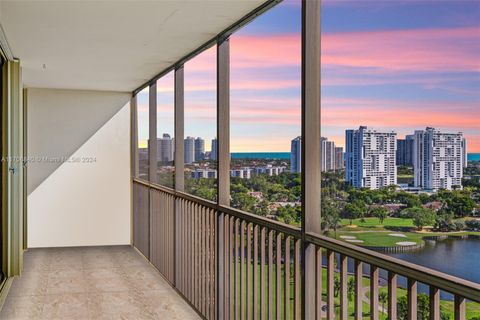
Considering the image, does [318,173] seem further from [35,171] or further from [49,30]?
[35,171]

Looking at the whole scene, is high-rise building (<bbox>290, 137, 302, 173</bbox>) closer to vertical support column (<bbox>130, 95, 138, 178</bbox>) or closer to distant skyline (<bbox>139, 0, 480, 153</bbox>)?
distant skyline (<bbox>139, 0, 480, 153</bbox>)

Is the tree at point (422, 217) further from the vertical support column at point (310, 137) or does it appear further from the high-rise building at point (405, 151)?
the vertical support column at point (310, 137)

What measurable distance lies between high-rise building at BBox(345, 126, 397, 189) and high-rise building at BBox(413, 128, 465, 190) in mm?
238

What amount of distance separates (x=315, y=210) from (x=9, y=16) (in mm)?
2618

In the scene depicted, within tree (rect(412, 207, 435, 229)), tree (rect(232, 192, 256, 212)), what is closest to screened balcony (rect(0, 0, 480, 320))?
tree (rect(232, 192, 256, 212))

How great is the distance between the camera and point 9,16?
4051mm

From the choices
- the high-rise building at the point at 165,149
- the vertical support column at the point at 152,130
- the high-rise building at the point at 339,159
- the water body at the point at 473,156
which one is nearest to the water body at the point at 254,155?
the vertical support column at the point at 152,130

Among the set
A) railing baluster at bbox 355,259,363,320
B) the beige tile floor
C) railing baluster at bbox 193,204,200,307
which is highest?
railing baluster at bbox 355,259,363,320

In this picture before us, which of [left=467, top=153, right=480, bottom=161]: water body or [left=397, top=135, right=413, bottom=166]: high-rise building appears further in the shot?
[left=397, top=135, right=413, bottom=166]: high-rise building

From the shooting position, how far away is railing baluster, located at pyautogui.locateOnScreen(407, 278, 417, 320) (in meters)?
2.04

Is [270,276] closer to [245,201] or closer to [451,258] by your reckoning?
[451,258]

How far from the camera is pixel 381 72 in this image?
3.42 metres

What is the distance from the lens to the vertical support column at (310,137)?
2.82 meters

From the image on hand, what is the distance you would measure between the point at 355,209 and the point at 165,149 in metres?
5.04
